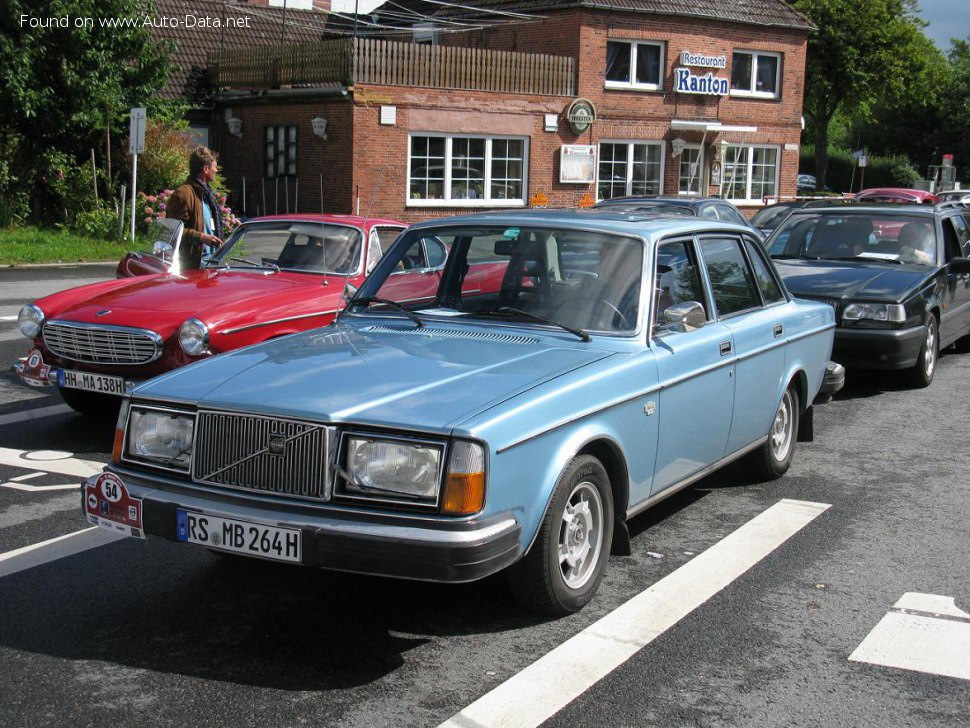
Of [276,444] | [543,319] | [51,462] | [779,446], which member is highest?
[543,319]

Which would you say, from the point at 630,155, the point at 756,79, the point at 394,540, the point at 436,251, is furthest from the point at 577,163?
Answer: the point at 394,540

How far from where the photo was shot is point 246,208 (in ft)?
108

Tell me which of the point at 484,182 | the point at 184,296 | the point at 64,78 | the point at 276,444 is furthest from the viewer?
the point at 484,182

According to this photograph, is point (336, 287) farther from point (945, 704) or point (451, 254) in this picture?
point (945, 704)

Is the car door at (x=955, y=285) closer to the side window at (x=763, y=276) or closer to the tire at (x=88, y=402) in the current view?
the side window at (x=763, y=276)

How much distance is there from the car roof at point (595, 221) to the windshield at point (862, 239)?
549 centimetres

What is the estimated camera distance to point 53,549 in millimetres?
5547

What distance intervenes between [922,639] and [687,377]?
159cm

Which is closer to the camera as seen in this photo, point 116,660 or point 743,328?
point 116,660

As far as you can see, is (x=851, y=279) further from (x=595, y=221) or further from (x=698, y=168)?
(x=698, y=168)

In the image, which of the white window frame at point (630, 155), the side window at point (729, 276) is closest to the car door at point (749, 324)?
the side window at point (729, 276)

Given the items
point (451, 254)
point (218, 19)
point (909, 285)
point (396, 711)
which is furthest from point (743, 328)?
point (218, 19)

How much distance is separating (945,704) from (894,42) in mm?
53187

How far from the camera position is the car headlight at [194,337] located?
296 inches
